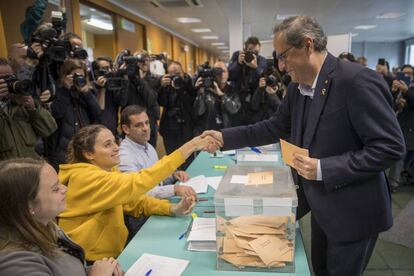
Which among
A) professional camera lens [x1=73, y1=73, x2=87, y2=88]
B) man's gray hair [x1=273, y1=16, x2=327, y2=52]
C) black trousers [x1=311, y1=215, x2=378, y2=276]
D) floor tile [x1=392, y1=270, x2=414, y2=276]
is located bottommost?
floor tile [x1=392, y1=270, x2=414, y2=276]

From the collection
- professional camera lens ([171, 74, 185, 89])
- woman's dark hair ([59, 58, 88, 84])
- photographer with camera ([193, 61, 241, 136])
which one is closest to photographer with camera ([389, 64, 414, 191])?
photographer with camera ([193, 61, 241, 136])

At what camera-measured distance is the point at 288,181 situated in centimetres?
132

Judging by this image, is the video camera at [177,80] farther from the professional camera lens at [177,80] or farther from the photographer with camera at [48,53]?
the photographer with camera at [48,53]

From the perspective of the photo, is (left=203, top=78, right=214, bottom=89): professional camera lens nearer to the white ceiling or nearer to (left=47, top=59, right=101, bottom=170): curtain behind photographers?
(left=47, top=59, right=101, bottom=170): curtain behind photographers

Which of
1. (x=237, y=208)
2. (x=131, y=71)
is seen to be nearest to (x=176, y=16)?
(x=131, y=71)

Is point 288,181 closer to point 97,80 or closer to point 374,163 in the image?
point 374,163

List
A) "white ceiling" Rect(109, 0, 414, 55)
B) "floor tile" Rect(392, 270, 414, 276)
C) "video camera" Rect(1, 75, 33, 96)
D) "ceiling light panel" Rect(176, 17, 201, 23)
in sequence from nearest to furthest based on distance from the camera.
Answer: "video camera" Rect(1, 75, 33, 96)
"floor tile" Rect(392, 270, 414, 276)
"white ceiling" Rect(109, 0, 414, 55)
"ceiling light panel" Rect(176, 17, 201, 23)

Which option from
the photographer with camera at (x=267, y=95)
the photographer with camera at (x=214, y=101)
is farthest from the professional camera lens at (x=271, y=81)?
the photographer with camera at (x=214, y=101)

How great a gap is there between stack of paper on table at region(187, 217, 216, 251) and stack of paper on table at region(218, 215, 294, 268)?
15 centimetres

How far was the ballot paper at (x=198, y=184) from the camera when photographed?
1987 millimetres

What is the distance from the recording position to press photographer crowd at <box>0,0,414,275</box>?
3.43 ft

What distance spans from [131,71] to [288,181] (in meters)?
2.42

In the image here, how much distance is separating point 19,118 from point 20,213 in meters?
1.58

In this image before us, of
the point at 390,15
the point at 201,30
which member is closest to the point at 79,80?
the point at 201,30
